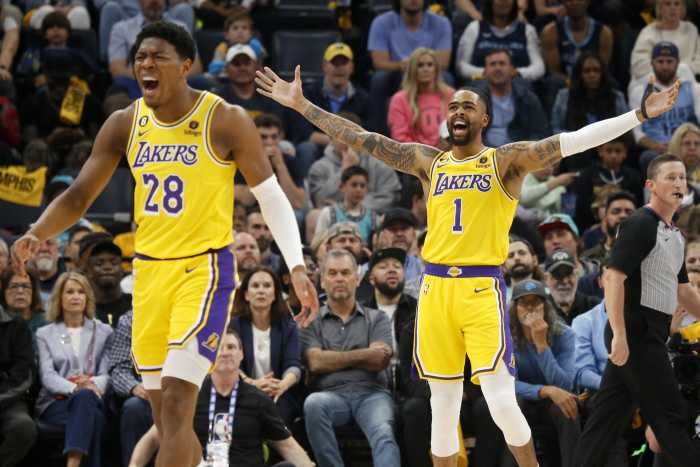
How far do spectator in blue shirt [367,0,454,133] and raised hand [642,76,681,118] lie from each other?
6822mm

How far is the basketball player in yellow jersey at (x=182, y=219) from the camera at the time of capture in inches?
243

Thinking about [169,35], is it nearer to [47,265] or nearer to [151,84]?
[151,84]

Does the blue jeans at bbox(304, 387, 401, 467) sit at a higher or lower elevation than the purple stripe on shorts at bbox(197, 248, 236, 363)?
lower

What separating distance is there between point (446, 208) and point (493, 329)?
2.63 feet

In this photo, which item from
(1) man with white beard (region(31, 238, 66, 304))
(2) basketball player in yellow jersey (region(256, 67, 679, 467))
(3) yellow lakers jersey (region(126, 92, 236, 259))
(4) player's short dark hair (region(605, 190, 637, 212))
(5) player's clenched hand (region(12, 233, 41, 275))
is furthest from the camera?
(4) player's short dark hair (region(605, 190, 637, 212))

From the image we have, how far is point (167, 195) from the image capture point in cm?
628

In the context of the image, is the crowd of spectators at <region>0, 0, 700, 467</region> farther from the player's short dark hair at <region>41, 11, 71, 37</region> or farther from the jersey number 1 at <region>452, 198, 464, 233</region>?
the jersey number 1 at <region>452, 198, 464, 233</region>

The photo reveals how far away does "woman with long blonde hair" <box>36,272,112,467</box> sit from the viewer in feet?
31.4

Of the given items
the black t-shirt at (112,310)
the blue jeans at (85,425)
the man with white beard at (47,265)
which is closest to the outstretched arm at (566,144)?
the blue jeans at (85,425)

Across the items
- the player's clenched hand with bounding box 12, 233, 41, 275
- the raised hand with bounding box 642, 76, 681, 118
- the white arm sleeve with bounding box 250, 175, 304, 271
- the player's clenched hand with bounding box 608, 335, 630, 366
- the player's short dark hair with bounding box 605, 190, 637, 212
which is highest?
the raised hand with bounding box 642, 76, 681, 118

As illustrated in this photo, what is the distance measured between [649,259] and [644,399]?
2.87ft

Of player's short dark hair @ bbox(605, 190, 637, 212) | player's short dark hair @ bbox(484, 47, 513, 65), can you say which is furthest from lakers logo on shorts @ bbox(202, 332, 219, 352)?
player's short dark hair @ bbox(484, 47, 513, 65)

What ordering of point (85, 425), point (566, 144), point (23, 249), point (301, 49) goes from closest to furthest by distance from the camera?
point (23, 249) < point (566, 144) < point (85, 425) < point (301, 49)

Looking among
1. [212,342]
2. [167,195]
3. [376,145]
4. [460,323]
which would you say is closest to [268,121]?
[376,145]
